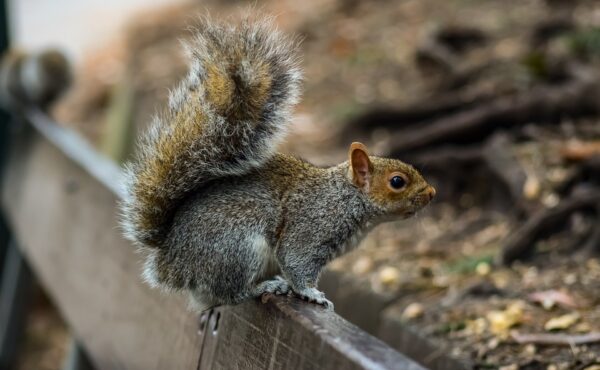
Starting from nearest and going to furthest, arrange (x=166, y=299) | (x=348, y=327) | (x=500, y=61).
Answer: (x=348, y=327) → (x=166, y=299) → (x=500, y=61)

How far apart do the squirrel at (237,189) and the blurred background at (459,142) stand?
0.24 metres

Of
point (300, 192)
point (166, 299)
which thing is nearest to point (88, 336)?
point (166, 299)

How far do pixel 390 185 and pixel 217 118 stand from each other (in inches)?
22.7

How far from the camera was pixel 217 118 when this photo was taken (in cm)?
284

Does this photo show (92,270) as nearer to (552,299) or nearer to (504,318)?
(504,318)

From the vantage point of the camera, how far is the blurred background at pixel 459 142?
390cm

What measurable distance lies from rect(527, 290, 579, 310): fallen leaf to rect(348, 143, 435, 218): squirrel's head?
3.10 ft

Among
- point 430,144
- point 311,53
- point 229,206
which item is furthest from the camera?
point 311,53

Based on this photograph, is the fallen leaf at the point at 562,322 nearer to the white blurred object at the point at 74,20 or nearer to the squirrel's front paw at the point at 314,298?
the squirrel's front paw at the point at 314,298

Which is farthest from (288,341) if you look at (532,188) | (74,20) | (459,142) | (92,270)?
(74,20)

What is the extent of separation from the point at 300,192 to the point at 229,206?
0.23 metres

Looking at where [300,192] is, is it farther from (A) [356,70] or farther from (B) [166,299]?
(A) [356,70]

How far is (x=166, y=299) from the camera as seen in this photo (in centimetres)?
329

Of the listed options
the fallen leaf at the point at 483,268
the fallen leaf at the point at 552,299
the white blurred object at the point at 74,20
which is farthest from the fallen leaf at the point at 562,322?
the white blurred object at the point at 74,20
